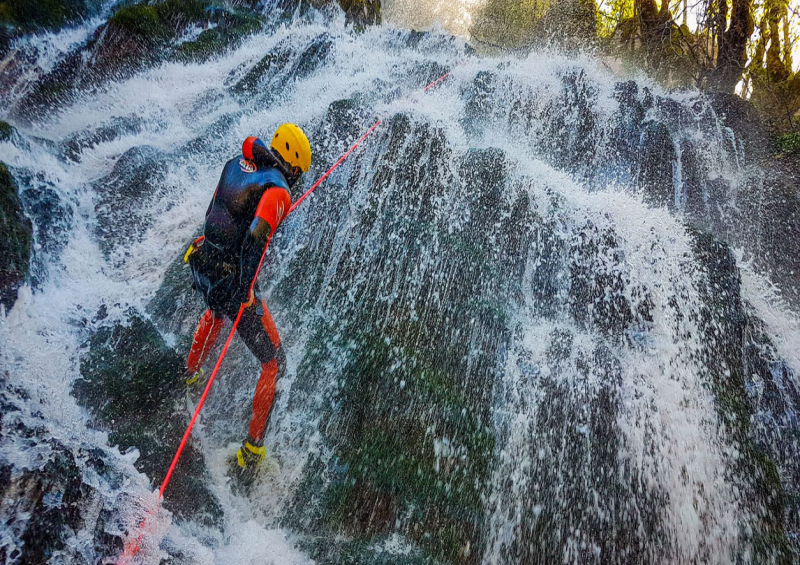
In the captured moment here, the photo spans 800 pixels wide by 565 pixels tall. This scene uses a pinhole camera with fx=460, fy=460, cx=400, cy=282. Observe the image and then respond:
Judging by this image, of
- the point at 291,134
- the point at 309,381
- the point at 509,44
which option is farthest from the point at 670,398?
the point at 509,44

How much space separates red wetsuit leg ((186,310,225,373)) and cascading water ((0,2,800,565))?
10.3 inches

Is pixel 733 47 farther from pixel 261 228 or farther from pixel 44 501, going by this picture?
pixel 44 501

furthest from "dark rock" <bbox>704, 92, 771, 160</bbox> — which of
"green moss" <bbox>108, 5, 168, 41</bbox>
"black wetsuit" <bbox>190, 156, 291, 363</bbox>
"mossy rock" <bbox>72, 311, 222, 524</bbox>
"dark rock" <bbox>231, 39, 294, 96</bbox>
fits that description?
"green moss" <bbox>108, 5, 168, 41</bbox>

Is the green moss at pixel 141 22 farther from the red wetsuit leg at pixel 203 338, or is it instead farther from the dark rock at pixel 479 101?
the red wetsuit leg at pixel 203 338

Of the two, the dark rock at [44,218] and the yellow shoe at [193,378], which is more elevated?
the dark rock at [44,218]

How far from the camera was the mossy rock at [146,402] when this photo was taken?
3.40 meters

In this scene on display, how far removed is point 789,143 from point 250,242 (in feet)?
24.0

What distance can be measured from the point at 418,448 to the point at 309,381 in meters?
1.17

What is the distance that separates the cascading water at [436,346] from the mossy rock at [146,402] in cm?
2

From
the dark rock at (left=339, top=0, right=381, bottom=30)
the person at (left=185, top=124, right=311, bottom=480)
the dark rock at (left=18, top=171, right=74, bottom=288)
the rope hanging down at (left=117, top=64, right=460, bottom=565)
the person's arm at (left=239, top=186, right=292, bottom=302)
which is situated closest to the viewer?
the rope hanging down at (left=117, top=64, right=460, bottom=565)

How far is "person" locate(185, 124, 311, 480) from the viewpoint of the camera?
318cm

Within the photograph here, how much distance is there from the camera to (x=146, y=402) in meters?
3.85

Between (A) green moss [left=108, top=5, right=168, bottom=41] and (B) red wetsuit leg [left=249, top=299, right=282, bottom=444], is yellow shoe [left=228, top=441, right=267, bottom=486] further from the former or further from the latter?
(A) green moss [left=108, top=5, right=168, bottom=41]

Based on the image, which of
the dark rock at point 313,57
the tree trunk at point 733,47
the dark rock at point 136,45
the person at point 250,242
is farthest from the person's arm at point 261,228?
the tree trunk at point 733,47
